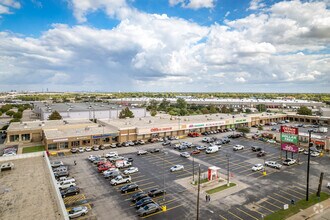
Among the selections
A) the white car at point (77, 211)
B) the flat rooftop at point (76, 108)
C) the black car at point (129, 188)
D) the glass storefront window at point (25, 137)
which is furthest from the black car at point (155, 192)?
the flat rooftop at point (76, 108)

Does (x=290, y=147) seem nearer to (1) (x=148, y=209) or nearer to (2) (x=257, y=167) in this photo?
(2) (x=257, y=167)

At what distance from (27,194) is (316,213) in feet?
123

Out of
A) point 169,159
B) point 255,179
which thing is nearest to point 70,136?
point 169,159

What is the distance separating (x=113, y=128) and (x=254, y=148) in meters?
43.0

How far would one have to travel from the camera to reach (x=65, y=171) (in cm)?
4503

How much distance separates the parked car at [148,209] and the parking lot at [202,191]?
51 cm

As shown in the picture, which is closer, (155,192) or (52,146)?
(155,192)

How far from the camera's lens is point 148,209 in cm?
3089

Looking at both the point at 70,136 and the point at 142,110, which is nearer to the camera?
the point at 70,136

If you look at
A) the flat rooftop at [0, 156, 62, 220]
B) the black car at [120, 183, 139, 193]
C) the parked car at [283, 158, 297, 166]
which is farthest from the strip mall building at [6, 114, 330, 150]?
the parked car at [283, 158, 297, 166]

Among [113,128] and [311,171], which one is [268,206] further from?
[113,128]

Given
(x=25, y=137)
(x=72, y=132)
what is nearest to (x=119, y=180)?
(x=72, y=132)

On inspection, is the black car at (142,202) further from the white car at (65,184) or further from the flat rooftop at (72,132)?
the flat rooftop at (72,132)

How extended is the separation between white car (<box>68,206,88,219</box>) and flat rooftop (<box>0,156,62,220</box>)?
14.1ft
